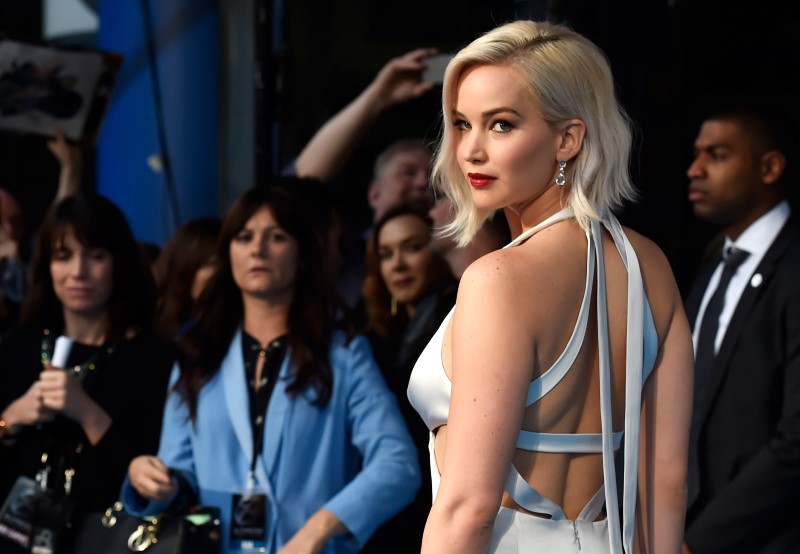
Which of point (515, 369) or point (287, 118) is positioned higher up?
point (287, 118)

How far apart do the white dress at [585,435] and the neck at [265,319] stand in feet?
5.17

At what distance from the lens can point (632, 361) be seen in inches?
77.8

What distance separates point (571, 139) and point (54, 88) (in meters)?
3.42

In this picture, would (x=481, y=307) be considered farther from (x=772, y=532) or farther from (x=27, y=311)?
(x=27, y=311)

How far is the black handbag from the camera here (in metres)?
3.14

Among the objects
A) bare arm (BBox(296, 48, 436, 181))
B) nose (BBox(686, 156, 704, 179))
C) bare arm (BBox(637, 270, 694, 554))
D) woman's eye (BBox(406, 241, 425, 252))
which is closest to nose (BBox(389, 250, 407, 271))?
woman's eye (BBox(406, 241, 425, 252))

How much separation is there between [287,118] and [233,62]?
0.84 meters

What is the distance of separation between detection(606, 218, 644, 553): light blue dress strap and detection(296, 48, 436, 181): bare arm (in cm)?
286

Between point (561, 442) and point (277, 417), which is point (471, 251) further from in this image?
point (561, 442)

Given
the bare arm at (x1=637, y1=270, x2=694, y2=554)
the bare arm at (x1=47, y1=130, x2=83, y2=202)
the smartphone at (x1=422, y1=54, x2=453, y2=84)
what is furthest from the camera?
the bare arm at (x1=47, y1=130, x2=83, y2=202)

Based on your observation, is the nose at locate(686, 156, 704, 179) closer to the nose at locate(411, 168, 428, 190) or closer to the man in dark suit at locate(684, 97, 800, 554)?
the man in dark suit at locate(684, 97, 800, 554)

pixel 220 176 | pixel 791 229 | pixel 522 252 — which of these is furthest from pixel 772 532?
pixel 220 176

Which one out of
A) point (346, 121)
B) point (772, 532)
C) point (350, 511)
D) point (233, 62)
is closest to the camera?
point (350, 511)

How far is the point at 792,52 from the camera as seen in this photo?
14.8 ft
